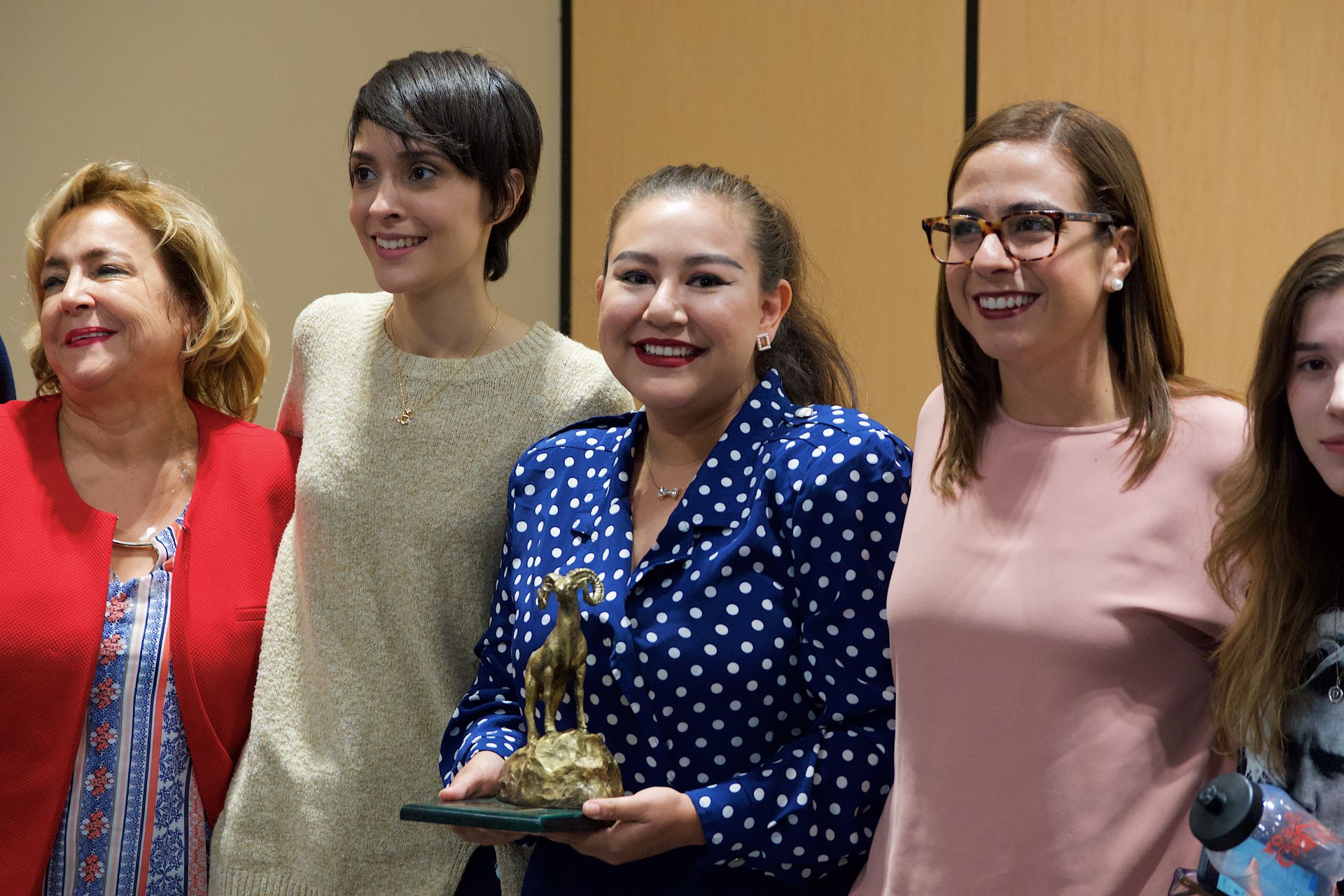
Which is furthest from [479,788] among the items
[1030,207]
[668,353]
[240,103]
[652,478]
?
[240,103]

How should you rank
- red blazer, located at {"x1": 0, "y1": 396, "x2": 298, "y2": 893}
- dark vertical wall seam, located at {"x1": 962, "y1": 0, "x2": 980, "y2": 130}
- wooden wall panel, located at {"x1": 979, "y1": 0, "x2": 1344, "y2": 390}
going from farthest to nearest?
dark vertical wall seam, located at {"x1": 962, "y1": 0, "x2": 980, "y2": 130}
wooden wall panel, located at {"x1": 979, "y1": 0, "x2": 1344, "y2": 390}
red blazer, located at {"x1": 0, "y1": 396, "x2": 298, "y2": 893}

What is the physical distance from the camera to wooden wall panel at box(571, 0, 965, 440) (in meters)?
3.56

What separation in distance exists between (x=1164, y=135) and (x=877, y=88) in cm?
75

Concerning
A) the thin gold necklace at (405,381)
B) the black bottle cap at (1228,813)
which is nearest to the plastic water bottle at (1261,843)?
the black bottle cap at (1228,813)

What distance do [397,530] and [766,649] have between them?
603mm

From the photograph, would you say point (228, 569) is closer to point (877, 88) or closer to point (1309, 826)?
point (1309, 826)

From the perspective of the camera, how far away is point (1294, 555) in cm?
139

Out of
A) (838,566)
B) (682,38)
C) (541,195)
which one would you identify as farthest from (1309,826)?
(541,195)

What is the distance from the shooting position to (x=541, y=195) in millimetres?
4484

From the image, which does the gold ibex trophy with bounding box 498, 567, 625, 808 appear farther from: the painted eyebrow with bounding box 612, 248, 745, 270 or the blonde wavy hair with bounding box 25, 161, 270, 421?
the blonde wavy hair with bounding box 25, 161, 270, 421

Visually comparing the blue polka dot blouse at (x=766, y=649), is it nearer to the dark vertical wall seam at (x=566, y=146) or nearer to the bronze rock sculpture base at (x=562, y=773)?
the bronze rock sculpture base at (x=562, y=773)

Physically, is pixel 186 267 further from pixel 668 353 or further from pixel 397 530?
pixel 668 353

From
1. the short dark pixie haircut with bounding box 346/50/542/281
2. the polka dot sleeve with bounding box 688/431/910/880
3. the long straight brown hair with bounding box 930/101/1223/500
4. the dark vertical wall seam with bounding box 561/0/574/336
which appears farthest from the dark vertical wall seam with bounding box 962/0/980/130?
the polka dot sleeve with bounding box 688/431/910/880

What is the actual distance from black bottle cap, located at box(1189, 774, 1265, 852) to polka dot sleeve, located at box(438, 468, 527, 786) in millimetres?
910
